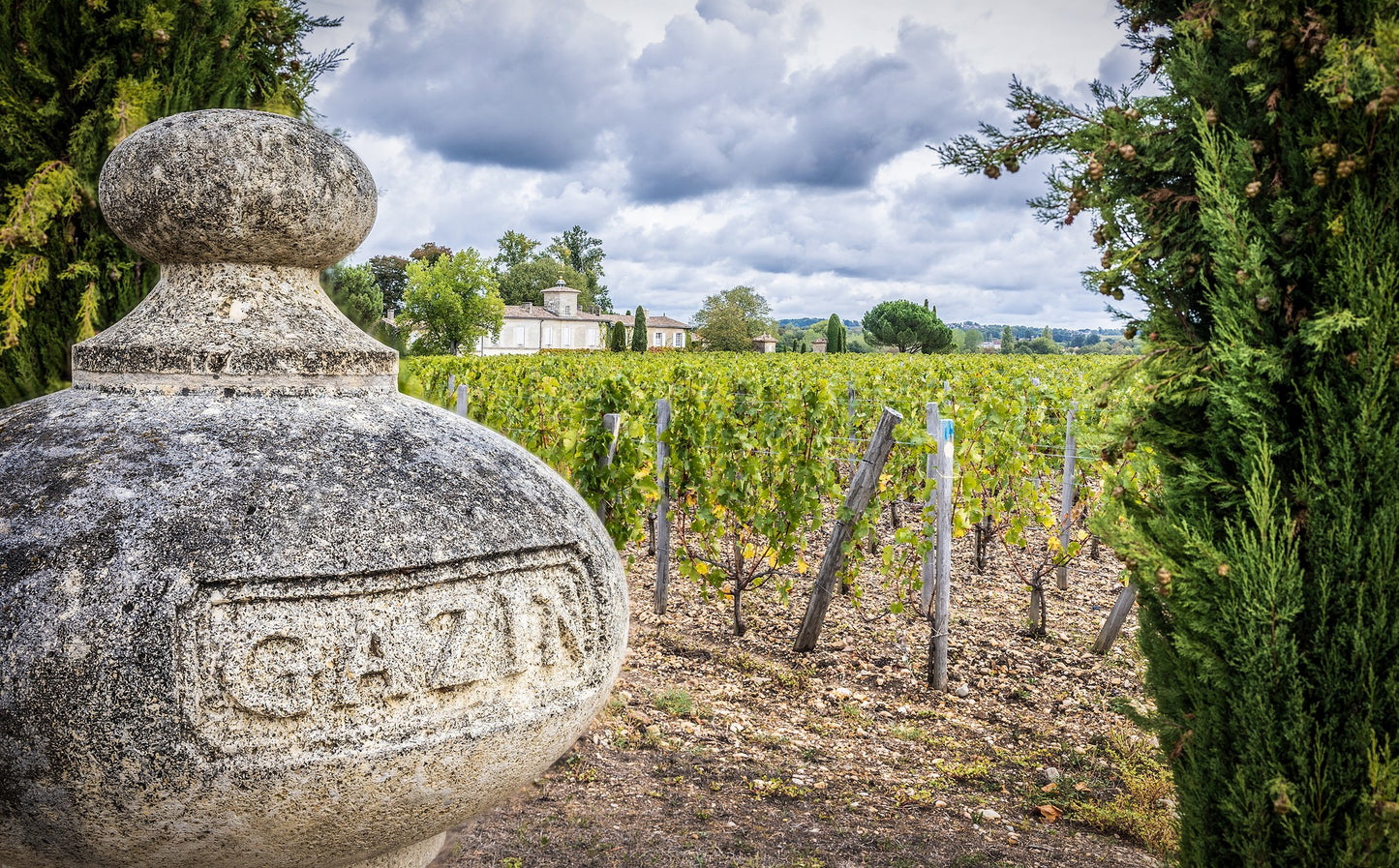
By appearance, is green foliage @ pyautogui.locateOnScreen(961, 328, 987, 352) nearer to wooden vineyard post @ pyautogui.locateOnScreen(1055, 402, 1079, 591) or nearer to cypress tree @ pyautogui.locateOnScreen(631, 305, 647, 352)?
cypress tree @ pyautogui.locateOnScreen(631, 305, 647, 352)

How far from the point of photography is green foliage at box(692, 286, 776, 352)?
76.1 meters

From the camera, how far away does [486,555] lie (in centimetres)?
212

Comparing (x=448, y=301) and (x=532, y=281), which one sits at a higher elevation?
(x=532, y=281)

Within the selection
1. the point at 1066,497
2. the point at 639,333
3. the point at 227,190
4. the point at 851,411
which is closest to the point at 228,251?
the point at 227,190

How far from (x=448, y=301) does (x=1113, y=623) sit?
5198cm

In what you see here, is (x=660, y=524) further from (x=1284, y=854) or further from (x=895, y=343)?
(x=895, y=343)

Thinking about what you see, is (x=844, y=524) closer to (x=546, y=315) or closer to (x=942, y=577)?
(x=942, y=577)

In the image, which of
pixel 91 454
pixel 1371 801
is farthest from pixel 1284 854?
pixel 91 454

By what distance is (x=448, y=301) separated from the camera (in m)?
54.2

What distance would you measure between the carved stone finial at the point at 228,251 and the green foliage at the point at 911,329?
75.4 meters

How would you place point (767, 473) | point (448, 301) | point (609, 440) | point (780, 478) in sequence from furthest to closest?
point (448, 301) < point (767, 473) < point (609, 440) < point (780, 478)

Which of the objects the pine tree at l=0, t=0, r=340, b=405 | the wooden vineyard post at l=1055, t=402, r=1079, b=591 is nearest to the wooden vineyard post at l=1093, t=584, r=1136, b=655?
the wooden vineyard post at l=1055, t=402, r=1079, b=591

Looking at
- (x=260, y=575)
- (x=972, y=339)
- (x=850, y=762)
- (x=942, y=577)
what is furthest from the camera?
(x=972, y=339)

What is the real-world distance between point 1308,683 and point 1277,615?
0.73 feet
